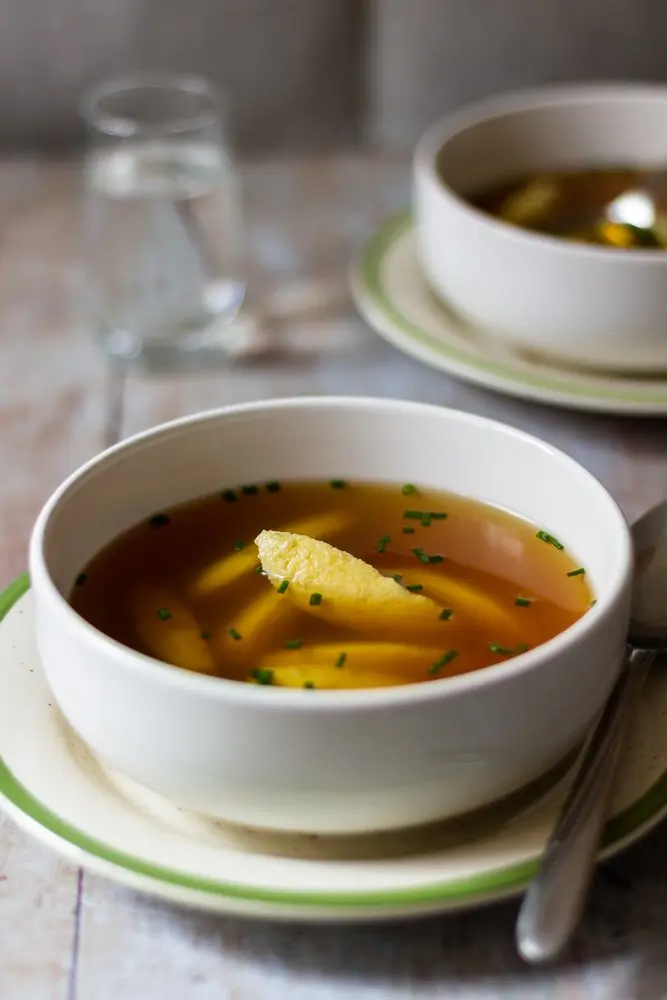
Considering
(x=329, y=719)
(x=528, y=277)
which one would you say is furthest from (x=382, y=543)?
(x=528, y=277)

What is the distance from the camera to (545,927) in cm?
57

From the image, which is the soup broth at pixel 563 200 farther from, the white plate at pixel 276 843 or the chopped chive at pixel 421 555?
the white plate at pixel 276 843

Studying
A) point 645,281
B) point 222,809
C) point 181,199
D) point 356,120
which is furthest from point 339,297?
point 222,809

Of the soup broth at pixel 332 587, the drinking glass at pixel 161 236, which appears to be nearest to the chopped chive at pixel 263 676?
the soup broth at pixel 332 587

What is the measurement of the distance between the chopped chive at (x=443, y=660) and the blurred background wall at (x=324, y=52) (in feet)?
3.73

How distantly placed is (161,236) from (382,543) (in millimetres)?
604

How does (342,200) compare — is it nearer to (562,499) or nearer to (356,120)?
(356,120)

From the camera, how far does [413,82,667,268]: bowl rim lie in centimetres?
104

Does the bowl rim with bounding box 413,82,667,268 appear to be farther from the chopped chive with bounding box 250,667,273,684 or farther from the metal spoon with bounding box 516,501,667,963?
the chopped chive with bounding box 250,667,273,684

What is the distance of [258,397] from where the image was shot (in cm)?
117

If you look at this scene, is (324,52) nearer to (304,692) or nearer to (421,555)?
(421,555)

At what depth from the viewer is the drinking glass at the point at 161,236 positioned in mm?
1245

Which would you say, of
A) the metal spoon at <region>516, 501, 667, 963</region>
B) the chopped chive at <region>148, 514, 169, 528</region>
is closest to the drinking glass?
the chopped chive at <region>148, 514, 169, 528</region>

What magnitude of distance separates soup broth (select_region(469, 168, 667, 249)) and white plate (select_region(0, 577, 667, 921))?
2.19ft
